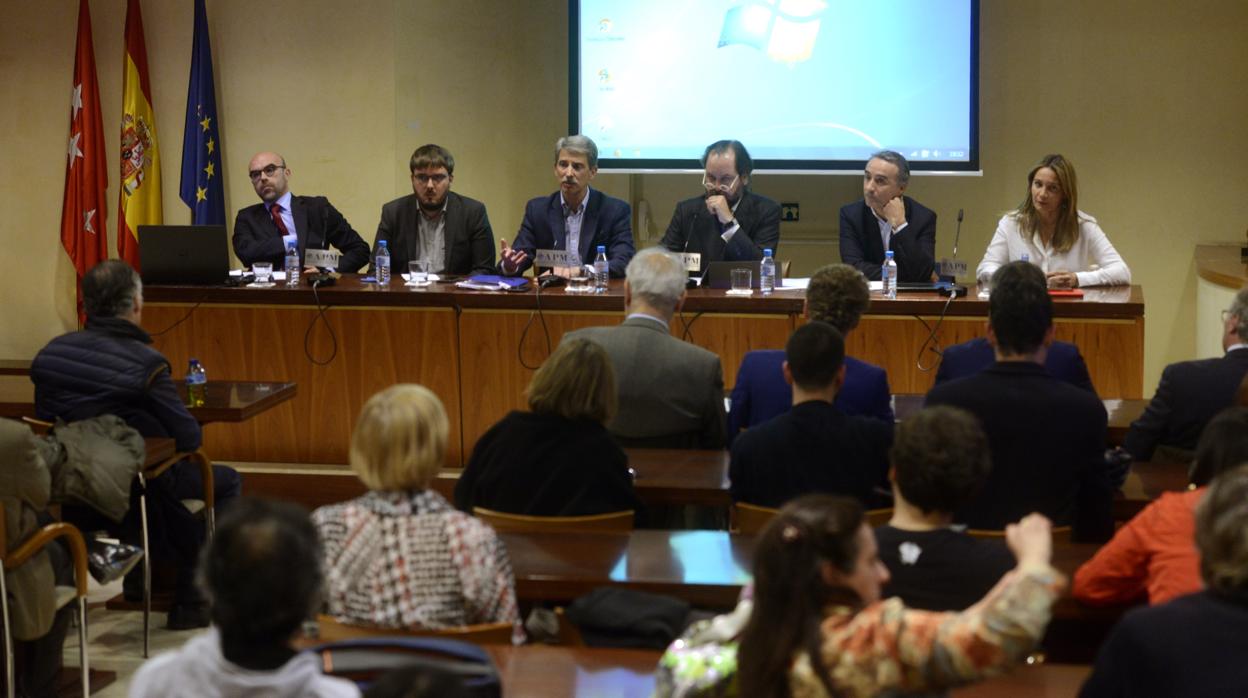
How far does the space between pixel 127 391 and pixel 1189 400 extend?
303 cm

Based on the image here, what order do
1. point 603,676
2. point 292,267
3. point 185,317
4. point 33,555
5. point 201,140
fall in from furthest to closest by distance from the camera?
point 201,140 → point 292,267 → point 185,317 → point 33,555 → point 603,676

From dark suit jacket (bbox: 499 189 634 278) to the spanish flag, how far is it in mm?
2465

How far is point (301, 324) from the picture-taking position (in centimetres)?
626

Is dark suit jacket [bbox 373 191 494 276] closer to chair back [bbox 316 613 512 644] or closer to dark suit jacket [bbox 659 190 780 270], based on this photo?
dark suit jacket [bbox 659 190 780 270]

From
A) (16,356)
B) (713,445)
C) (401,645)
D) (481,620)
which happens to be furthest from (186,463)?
(16,356)

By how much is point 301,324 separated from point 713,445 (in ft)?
8.94

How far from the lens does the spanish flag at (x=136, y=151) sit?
7945 mm

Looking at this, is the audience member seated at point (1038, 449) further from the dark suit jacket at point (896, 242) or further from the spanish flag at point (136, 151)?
the spanish flag at point (136, 151)

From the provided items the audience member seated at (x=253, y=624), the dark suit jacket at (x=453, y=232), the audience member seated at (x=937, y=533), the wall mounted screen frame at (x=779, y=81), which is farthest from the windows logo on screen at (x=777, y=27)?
the audience member seated at (x=253, y=624)

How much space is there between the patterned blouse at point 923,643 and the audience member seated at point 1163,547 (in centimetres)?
60

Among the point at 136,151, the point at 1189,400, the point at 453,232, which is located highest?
the point at 136,151

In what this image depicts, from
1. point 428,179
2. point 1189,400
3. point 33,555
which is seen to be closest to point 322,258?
point 428,179

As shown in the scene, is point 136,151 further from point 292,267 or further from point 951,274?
point 951,274

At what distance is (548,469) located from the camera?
3.26 meters
